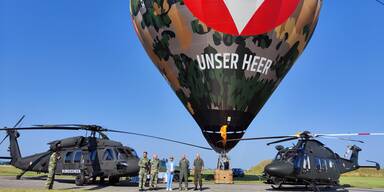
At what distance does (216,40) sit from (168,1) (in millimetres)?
3225

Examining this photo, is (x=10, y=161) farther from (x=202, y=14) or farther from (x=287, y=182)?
(x=287, y=182)

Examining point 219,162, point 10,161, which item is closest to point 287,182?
point 219,162

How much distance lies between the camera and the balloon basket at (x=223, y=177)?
26.0m

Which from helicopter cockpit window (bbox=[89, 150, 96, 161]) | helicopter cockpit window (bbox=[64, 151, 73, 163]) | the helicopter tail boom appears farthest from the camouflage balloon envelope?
the helicopter tail boom

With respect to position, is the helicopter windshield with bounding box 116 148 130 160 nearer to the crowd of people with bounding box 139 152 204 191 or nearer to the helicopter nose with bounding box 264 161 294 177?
the crowd of people with bounding box 139 152 204 191

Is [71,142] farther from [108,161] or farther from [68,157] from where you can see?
[108,161]

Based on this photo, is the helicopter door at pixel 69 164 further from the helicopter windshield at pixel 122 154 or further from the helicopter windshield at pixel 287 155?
the helicopter windshield at pixel 287 155

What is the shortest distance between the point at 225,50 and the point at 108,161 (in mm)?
7983

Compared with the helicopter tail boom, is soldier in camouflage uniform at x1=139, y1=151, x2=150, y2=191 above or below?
below

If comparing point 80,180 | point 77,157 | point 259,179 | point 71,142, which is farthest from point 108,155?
point 259,179

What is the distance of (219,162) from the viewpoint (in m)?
26.1

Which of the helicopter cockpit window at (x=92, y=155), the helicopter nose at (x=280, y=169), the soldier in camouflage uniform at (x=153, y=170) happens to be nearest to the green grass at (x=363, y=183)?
the helicopter nose at (x=280, y=169)

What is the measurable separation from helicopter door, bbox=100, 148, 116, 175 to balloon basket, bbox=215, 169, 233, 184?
6.70 metres

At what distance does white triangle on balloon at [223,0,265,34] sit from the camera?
76.4ft
